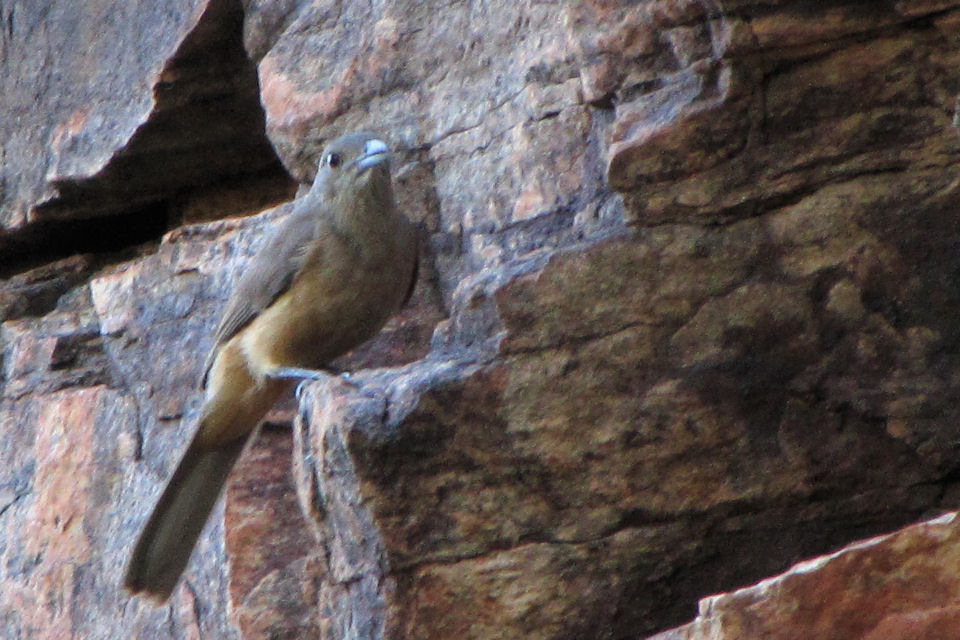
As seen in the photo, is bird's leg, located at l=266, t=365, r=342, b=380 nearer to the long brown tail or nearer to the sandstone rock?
the long brown tail

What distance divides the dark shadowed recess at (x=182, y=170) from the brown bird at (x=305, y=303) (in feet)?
3.64

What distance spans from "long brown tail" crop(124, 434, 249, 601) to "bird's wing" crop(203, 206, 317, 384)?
37cm

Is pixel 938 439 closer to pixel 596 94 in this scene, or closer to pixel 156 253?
pixel 596 94

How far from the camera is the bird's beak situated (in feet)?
17.2

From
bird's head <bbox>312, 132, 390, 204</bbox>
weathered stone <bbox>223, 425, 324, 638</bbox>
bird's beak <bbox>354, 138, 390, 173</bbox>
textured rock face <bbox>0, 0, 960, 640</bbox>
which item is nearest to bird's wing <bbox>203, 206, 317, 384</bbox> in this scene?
bird's head <bbox>312, 132, 390, 204</bbox>

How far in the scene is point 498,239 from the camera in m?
4.94

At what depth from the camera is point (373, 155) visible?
524 centimetres

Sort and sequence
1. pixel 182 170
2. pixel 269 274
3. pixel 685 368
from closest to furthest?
1. pixel 685 368
2. pixel 269 274
3. pixel 182 170

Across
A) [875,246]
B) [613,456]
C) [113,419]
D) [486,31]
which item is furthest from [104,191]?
[875,246]

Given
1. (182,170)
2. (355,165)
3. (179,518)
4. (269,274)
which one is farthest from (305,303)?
(182,170)

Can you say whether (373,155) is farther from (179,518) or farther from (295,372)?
(179,518)

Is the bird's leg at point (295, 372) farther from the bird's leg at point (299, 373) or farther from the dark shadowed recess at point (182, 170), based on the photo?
the dark shadowed recess at point (182, 170)

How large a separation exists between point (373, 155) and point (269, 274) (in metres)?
0.62

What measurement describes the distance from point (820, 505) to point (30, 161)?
14.0 feet
